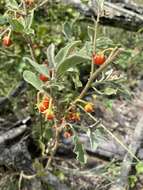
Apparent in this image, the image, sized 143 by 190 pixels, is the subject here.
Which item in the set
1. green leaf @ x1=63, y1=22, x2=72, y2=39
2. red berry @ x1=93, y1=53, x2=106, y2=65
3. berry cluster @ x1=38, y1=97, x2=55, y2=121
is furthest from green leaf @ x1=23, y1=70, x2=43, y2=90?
green leaf @ x1=63, y1=22, x2=72, y2=39

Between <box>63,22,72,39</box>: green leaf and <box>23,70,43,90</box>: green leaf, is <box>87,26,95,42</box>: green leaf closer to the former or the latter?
<box>63,22,72,39</box>: green leaf

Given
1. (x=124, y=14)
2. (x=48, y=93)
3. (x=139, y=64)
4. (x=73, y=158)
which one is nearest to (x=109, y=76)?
(x=48, y=93)

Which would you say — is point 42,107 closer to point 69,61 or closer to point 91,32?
point 69,61

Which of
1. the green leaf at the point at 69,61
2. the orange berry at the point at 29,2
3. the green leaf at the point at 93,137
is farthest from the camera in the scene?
the orange berry at the point at 29,2

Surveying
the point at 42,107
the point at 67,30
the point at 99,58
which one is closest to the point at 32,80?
the point at 42,107

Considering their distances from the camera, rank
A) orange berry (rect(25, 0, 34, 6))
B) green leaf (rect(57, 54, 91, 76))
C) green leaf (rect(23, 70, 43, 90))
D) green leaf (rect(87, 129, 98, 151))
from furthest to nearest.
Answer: orange berry (rect(25, 0, 34, 6)), green leaf (rect(87, 129, 98, 151)), green leaf (rect(23, 70, 43, 90)), green leaf (rect(57, 54, 91, 76))

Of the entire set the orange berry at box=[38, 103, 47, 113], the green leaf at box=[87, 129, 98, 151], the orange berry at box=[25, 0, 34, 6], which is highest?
the orange berry at box=[25, 0, 34, 6]

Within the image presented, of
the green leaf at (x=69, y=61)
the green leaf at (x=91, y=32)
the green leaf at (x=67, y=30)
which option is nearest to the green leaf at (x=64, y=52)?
the green leaf at (x=69, y=61)

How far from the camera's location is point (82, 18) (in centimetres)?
321

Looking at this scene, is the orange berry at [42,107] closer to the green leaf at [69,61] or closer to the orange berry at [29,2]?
the green leaf at [69,61]

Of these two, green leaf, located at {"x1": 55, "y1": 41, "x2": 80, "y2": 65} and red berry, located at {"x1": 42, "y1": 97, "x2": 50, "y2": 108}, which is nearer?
green leaf, located at {"x1": 55, "y1": 41, "x2": 80, "y2": 65}

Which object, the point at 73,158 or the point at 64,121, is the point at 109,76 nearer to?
the point at 64,121

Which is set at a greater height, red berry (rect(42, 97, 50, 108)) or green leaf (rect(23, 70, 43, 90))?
green leaf (rect(23, 70, 43, 90))

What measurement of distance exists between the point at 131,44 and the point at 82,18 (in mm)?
489
